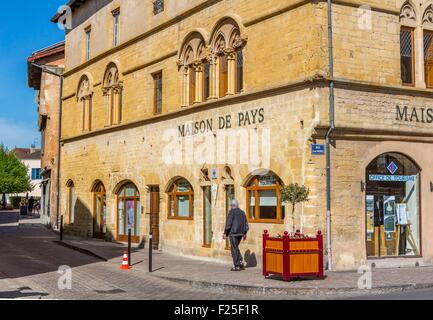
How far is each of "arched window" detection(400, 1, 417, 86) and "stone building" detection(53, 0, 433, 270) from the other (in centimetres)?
4

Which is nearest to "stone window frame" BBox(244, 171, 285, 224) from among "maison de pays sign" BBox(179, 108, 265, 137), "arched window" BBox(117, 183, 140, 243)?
"maison de pays sign" BBox(179, 108, 265, 137)

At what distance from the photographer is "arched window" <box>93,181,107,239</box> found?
25.7 metres

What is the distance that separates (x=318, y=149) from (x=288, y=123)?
121 cm

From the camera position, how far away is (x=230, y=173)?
57.6ft

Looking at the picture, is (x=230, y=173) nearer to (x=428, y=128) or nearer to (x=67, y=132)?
(x=428, y=128)

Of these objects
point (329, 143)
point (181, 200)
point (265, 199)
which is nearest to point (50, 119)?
point (181, 200)

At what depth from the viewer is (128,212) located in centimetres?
2369

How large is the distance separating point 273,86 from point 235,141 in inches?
88.1

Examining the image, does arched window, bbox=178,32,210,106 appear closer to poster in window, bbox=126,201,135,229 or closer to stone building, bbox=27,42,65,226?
poster in window, bbox=126,201,135,229

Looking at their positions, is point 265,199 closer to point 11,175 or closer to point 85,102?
point 85,102

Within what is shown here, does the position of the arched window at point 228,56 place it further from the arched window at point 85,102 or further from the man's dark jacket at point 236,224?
the arched window at point 85,102

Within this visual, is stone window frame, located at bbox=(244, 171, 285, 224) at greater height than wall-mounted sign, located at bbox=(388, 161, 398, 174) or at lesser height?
lesser
